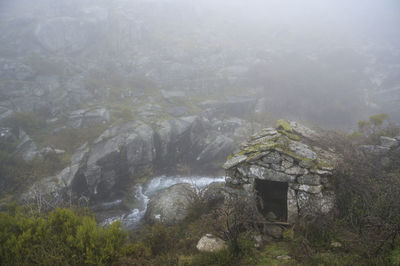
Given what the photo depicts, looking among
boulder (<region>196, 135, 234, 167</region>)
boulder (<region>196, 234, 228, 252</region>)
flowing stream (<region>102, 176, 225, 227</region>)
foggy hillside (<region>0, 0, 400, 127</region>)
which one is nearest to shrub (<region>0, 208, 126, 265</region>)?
boulder (<region>196, 234, 228, 252</region>)

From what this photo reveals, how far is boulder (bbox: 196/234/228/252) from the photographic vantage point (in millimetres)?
4998

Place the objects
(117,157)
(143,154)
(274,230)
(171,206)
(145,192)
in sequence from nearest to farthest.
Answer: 1. (274,230)
2. (171,206)
3. (145,192)
4. (117,157)
5. (143,154)

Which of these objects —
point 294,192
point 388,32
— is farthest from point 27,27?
point 388,32

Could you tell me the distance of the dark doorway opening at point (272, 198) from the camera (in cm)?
656

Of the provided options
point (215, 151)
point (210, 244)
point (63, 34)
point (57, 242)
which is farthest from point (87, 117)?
point (63, 34)

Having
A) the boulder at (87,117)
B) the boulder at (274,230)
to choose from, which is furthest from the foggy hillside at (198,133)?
the boulder at (87,117)

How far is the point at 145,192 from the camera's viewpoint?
12.0m

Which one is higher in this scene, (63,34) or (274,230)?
(63,34)

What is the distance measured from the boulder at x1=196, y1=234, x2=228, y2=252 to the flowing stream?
401cm

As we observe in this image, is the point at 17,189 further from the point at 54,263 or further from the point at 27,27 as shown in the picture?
the point at 27,27

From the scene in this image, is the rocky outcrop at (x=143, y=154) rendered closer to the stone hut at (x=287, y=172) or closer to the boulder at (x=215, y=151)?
the boulder at (x=215, y=151)

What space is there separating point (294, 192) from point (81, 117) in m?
15.1

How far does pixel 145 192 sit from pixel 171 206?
13.9 feet

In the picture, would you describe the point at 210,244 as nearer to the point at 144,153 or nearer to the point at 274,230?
the point at 274,230
